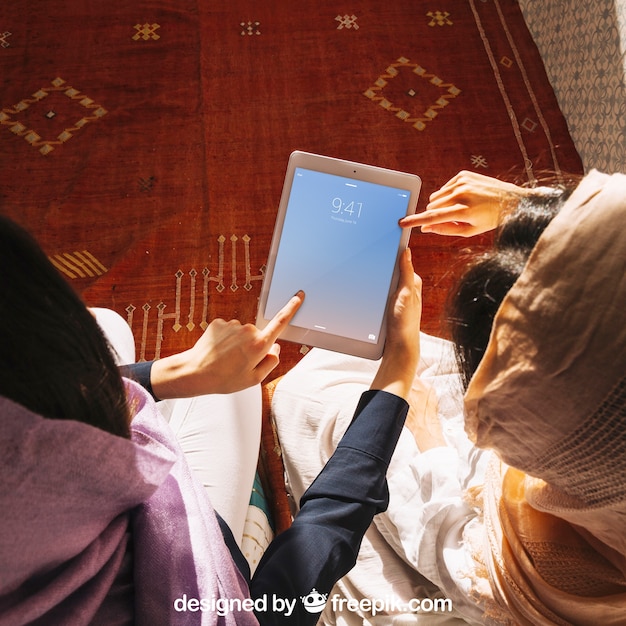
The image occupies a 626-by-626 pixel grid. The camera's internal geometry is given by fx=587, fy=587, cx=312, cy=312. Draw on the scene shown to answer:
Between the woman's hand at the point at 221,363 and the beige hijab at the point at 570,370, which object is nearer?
the beige hijab at the point at 570,370

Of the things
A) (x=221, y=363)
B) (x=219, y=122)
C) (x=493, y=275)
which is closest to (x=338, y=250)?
(x=221, y=363)

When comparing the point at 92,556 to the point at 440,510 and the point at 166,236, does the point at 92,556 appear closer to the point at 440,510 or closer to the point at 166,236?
the point at 440,510

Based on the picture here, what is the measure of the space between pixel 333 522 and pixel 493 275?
14.2 inches

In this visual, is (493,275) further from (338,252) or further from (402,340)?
(338,252)

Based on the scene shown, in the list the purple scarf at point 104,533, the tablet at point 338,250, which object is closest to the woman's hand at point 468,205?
the tablet at point 338,250

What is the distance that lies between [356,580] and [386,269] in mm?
488

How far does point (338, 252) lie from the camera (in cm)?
100

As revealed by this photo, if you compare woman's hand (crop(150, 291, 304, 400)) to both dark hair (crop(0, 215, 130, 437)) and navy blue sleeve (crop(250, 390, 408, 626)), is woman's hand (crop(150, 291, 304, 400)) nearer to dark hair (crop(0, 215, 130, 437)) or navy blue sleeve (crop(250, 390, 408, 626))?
navy blue sleeve (crop(250, 390, 408, 626))

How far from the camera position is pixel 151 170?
160 centimetres

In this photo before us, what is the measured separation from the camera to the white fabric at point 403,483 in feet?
2.71

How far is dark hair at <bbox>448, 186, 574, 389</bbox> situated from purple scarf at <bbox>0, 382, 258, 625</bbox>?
33 centimetres

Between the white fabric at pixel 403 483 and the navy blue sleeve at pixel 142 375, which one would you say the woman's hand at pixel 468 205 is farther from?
the navy blue sleeve at pixel 142 375

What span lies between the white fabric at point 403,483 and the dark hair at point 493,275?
318 millimetres

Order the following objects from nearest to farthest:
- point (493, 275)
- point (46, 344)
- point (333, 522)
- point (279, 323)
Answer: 1. point (46, 344)
2. point (493, 275)
3. point (333, 522)
4. point (279, 323)
